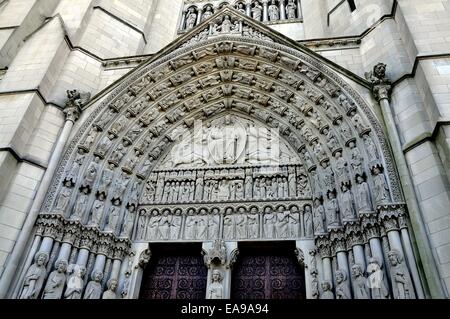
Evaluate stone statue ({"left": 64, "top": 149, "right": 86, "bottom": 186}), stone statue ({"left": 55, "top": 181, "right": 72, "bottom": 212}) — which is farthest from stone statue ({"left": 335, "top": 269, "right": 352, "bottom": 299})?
stone statue ({"left": 64, "top": 149, "right": 86, "bottom": 186})

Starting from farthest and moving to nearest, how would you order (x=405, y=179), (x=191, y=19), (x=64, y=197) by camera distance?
1. (x=191, y=19)
2. (x=64, y=197)
3. (x=405, y=179)

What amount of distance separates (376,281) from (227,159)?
14.0 feet

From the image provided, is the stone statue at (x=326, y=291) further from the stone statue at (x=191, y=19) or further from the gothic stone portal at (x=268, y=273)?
the stone statue at (x=191, y=19)

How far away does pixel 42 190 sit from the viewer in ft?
22.4

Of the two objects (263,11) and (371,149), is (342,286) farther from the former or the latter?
(263,11)

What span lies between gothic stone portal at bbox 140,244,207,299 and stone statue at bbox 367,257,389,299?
3111mm

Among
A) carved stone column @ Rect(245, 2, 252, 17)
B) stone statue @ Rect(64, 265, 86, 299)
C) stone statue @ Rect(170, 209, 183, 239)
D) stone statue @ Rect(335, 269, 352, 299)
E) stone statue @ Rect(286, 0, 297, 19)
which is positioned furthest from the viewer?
carved stone column @ Rect(245, 2, 252, 17)

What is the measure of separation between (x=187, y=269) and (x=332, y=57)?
5688mm

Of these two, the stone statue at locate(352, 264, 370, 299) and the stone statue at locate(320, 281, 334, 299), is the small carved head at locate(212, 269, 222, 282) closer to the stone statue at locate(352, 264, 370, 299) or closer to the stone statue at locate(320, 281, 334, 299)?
the stone statue at locate(320, 281, 334, 299)

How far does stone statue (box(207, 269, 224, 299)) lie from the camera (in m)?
6.50

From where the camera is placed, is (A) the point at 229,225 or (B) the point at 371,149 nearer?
(B) the point at 371,149

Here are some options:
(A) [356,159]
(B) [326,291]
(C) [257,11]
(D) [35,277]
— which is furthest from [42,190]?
(C) [257,11]

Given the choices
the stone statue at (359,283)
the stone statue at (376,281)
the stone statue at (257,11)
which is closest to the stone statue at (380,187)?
the stone statue at (376,281)

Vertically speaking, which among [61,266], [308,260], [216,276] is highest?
[308,260]
